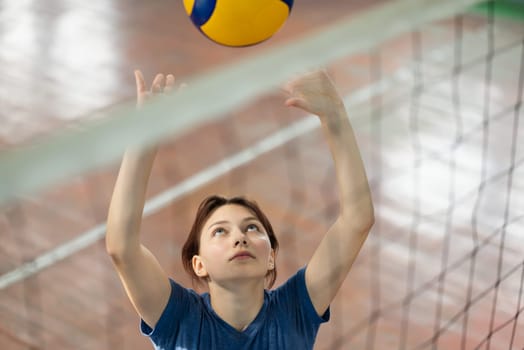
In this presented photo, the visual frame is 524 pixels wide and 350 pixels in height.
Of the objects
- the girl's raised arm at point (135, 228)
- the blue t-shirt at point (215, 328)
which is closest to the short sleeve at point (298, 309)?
the blue t-shirt at point (215, 328)

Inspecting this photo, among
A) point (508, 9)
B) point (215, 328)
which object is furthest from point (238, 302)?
point (508, 9)

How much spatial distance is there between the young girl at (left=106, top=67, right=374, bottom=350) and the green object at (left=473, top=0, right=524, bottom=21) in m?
3.90

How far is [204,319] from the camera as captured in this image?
1984 mm

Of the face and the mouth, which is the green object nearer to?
the face

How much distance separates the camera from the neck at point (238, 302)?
6.48 feet

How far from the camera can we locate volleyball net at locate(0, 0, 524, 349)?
3.20 m

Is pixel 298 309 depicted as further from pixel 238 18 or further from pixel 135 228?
pixel 238 18

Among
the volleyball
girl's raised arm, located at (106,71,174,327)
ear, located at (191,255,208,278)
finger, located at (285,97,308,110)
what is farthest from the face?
the volleyball

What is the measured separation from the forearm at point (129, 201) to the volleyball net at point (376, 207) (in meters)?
0.48

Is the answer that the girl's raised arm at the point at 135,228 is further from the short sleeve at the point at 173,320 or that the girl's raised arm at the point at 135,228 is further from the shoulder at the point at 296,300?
the shoulder at the point at 296,300

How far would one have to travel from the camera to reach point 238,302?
198cm

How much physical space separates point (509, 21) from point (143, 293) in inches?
161

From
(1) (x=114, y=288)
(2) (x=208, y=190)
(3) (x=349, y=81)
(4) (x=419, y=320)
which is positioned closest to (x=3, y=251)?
(1) (x=114, y=288)

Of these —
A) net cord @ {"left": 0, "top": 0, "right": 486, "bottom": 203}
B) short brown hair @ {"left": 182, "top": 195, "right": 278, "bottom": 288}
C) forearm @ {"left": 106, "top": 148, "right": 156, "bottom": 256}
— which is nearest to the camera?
net cord @ {"left": 0, "top": 0, "right": 486, "bottom": 203}
